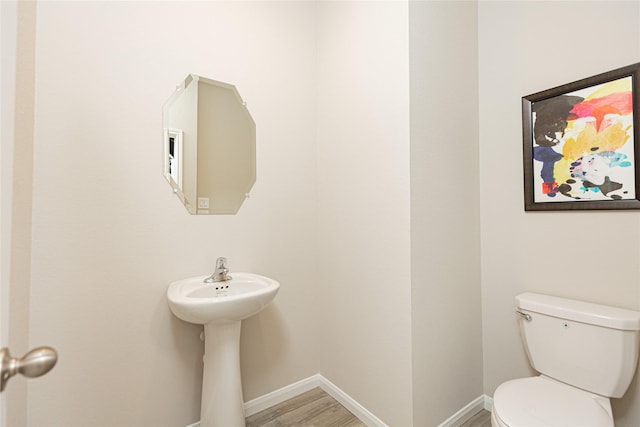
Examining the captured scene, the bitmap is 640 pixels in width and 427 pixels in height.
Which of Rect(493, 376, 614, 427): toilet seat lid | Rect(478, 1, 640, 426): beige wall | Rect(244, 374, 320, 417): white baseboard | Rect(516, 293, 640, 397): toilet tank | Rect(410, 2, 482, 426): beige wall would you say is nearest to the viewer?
Rect(493, 376, 614, 427): toilet seat lid

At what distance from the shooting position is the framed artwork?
1198 mm

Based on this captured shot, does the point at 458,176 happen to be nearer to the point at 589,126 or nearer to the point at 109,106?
the point at 589,126

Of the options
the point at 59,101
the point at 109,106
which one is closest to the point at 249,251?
the point at 109,106

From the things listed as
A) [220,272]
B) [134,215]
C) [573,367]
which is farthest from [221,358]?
[573,367]

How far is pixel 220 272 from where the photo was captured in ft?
4.62

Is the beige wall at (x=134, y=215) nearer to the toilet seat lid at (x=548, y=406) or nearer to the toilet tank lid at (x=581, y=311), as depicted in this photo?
the toilet seat lid at (x=548, y=406)

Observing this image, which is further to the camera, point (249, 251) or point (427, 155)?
point (249, 251)

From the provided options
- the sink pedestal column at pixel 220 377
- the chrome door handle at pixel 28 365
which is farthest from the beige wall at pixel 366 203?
the chrome door handle at pixel 28 365

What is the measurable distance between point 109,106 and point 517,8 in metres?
2.08

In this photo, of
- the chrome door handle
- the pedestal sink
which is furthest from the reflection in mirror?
the chrome door handle

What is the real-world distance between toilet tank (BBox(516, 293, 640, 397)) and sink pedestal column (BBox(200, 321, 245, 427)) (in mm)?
1387

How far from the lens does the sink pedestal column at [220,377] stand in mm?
1314

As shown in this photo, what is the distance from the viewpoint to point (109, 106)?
126 centimetres

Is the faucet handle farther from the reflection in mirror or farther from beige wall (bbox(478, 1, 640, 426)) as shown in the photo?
beige wall (bbox(478, 1, 640, 426))
